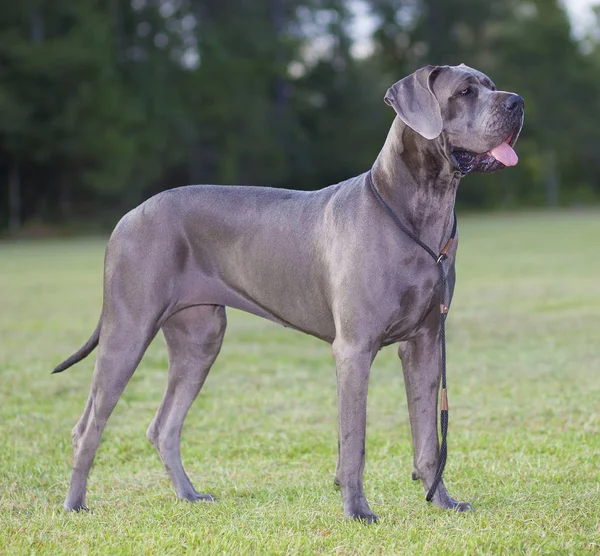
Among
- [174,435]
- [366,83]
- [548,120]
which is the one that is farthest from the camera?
[548,120]

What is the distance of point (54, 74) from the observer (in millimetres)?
36656

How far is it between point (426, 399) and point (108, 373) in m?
1.60

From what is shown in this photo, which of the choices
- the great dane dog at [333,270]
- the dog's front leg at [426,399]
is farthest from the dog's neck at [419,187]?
the dog's front leg at [426,399]

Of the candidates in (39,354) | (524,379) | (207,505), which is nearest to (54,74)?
(39,354)

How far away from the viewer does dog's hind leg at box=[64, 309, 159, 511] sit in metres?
4.75

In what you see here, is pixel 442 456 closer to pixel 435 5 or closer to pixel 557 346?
pixel 557 346

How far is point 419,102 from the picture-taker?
4.25 m

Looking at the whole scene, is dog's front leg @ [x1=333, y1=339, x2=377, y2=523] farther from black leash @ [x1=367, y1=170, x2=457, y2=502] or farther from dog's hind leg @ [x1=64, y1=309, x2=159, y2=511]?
dog's hind leg @ [x1=64, y1=309, x2=159, y2=511]

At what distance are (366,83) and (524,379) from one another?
1930 inches

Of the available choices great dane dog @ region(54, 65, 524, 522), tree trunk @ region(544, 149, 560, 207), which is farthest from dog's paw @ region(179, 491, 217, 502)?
tree trunk @ region(544, 149, 560, 207)

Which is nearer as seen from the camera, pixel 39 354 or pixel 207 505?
pixel 207 505

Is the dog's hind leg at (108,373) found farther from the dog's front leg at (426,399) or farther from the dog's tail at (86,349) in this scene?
the dog's front leg at (426,399)

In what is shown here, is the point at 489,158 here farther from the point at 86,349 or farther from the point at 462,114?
the point at 86,349

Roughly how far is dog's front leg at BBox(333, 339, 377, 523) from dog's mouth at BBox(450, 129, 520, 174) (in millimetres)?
951
